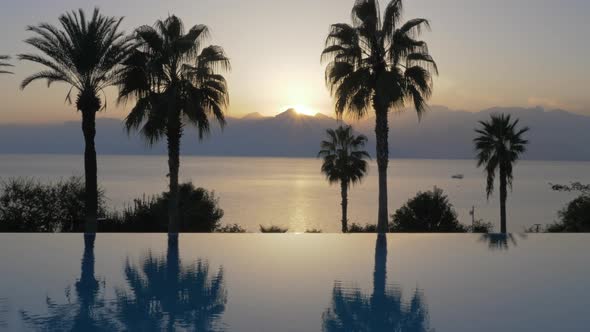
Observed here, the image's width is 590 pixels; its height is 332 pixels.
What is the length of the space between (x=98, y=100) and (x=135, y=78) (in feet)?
5.07

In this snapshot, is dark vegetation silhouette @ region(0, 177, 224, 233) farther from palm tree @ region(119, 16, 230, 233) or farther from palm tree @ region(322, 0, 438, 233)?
palm tree @ region(322, 0, 438, 233)

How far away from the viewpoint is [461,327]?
8.09 meters

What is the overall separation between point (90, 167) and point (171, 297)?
10.3 m

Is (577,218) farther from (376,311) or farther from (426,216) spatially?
(376,311)

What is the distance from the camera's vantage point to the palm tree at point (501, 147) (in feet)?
94.7

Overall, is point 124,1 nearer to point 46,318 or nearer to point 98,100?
point 98,100

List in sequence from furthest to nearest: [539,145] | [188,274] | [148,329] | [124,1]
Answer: [539,145], [124,1], [188,274], [148,329]

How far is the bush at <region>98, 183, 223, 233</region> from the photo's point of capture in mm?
23781

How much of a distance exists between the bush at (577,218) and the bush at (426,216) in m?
5.45

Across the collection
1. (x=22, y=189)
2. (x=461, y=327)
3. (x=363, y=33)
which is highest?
(x=363, y=33)

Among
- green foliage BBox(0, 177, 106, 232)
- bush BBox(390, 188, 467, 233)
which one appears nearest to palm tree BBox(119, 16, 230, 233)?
green foliage BBox(0, 177, 106, 232)

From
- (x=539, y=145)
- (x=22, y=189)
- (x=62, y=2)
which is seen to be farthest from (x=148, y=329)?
(x=539, y=145)

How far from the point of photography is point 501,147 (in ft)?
94.9

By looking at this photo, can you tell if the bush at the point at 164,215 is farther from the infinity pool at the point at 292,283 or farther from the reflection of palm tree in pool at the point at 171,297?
the reflection of palm tree in pool at the point at 171,297
